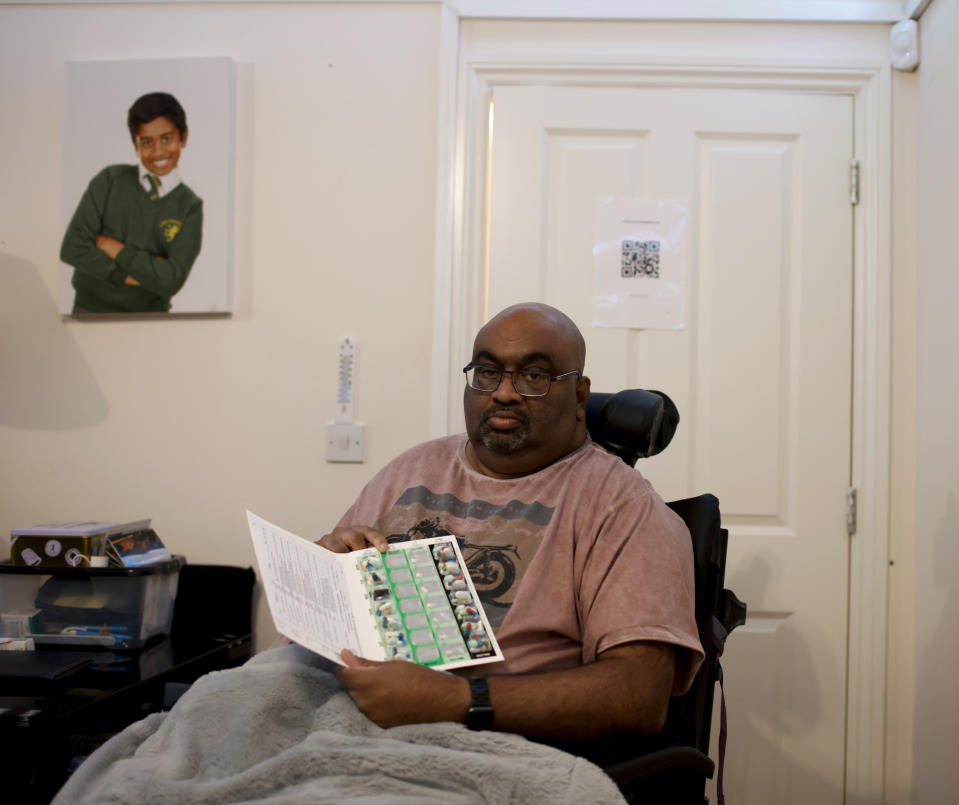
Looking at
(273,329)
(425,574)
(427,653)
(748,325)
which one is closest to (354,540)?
(425,574)

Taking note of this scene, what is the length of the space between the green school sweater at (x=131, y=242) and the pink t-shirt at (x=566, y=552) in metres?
1.16

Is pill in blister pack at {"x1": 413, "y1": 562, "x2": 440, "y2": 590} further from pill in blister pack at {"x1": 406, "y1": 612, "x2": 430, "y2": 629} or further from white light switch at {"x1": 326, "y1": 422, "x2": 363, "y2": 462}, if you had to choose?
white light switch at {"x1": 326, "y1": 422, "x2": 363, "y2": 462}

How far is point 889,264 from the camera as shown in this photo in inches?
85.5

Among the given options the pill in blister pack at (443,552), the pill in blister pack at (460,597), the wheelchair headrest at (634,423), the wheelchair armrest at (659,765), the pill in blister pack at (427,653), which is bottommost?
the wheelchair armrest at (659,765)

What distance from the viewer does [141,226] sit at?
230cm

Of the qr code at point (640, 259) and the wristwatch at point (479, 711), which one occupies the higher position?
the qr code at point (640, 259)

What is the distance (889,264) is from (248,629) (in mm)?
1962

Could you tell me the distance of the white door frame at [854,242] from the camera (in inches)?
84.1

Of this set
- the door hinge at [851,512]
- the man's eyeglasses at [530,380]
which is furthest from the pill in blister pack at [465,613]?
the door hinge at [851,512]

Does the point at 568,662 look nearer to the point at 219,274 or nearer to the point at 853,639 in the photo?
the point at 853,639

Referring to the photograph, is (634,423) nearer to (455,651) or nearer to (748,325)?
(455,651)

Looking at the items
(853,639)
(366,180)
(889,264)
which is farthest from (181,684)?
(889,264)

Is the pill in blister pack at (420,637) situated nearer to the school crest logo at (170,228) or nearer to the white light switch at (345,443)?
the white light switch at (345,443)

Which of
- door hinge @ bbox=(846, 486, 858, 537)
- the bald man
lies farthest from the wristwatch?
door hinge @ bbox=(846, 486, 858, 537)
